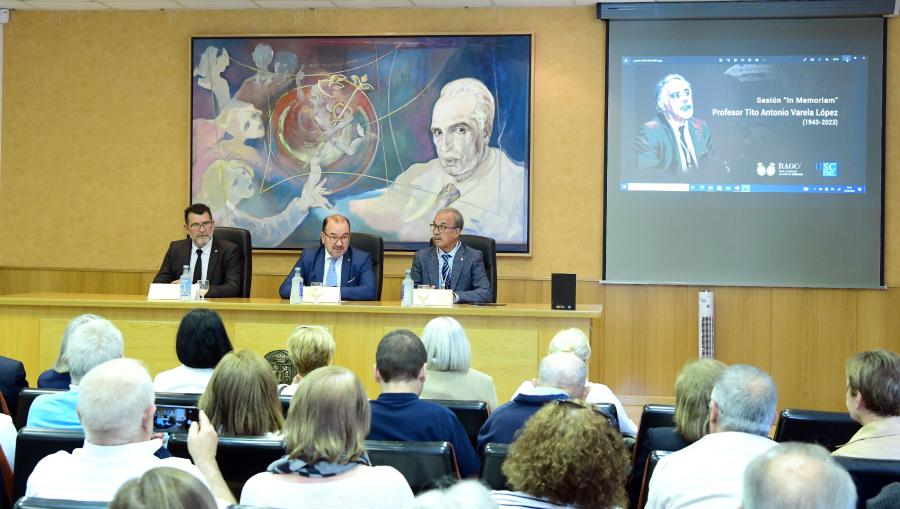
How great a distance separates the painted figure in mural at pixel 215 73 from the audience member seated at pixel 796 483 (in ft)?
21.7

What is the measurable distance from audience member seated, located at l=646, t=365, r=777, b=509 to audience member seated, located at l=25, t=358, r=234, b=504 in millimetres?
1121

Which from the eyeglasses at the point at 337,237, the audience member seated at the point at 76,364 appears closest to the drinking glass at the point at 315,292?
the eyeglasses at the point at 337,237

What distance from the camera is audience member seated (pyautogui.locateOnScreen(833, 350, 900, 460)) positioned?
2.72 m

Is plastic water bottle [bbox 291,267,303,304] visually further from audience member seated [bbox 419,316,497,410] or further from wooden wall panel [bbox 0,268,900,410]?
wooden wall panel [bbox 0,268,900,410]

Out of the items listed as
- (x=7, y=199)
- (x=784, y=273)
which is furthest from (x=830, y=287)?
(x=7, y=199)

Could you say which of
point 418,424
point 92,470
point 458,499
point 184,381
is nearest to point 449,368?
point 418,424

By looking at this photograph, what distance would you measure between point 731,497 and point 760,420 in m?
0.32

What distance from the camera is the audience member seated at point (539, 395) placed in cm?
299

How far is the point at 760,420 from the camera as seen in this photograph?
248 centimetres

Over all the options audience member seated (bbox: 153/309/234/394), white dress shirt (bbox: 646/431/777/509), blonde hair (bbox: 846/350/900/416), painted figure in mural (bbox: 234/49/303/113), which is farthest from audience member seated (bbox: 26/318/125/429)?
painted figure in mural (bbox: 234/49/303/113)

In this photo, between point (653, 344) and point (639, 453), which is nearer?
point (639, 453)

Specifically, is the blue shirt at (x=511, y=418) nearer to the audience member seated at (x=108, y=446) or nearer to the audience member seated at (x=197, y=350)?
the audience member seated at (x=108, y=446)

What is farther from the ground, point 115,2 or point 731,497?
point 115,2

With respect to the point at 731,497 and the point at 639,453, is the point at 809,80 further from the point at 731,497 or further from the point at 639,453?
the point at 731,497
